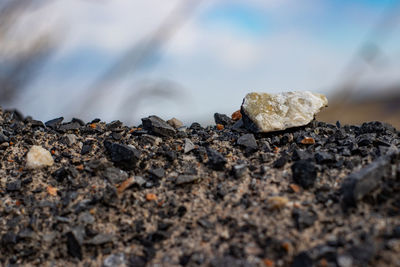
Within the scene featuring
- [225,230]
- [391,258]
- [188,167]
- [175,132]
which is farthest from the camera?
[175,132]

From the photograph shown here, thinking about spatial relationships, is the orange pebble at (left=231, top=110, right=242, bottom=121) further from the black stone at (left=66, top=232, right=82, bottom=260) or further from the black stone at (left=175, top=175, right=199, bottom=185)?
the black stone at (left=66, top=232, right=82, bottom=260)

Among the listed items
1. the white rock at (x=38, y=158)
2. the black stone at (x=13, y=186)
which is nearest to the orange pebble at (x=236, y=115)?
the white rock at (x=38, y=158)

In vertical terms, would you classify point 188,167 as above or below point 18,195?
above

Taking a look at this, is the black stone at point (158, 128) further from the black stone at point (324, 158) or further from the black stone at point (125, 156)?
the black stone at point (324, 158)

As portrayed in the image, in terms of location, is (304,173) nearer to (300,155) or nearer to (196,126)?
(300,155)

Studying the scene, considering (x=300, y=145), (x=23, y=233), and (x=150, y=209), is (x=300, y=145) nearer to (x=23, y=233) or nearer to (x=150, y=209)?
(x=150, y=209)

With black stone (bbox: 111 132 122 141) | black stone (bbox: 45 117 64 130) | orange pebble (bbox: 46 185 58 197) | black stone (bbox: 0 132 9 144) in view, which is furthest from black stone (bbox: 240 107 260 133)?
black stone (bbox: 0 132 9 144)

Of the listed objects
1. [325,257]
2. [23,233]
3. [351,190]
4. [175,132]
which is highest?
[175,132]

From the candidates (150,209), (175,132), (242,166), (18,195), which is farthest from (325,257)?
(18,195)

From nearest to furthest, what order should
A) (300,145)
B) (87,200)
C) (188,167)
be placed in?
(87,200)
(188,167)
(300,145)

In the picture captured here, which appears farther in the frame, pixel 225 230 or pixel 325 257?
Answer: pixel 225 230
